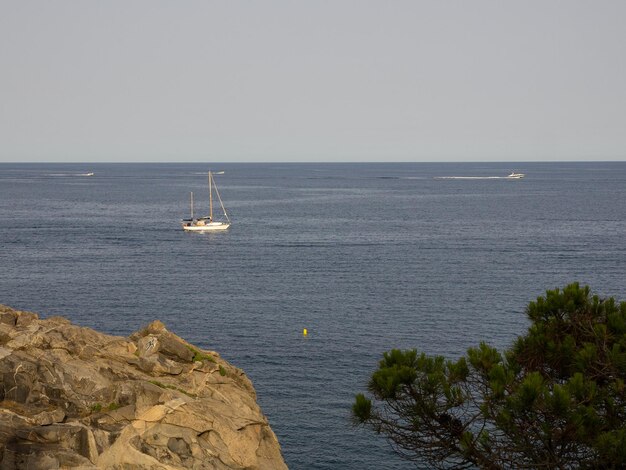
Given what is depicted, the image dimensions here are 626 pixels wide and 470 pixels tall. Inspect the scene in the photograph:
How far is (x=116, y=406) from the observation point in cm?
3019

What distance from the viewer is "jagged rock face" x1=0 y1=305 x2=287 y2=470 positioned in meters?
27.2

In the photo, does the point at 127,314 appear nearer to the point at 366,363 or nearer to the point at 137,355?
the point at 366,363

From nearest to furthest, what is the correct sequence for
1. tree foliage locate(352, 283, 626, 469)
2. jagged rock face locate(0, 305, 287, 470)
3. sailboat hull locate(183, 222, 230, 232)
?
tree foliage locate(352, 283, 626, 469), jagged rock face locate(0, 305, 287, 470), sailboat hull locate(183, 222, 230, 232)

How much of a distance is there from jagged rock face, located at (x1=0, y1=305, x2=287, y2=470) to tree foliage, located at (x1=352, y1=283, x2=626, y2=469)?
7258mm

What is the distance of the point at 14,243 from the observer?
14262 cm

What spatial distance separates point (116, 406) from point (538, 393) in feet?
50.7

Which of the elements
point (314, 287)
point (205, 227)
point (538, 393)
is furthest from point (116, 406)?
point (205, 227)

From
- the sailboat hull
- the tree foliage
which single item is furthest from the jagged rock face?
the sailboat hull

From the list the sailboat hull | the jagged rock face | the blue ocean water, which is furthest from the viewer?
the sailboat hull

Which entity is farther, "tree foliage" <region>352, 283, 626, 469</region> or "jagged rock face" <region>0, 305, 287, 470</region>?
"jagged rock face" <region>0, 305, 287, 470</region>

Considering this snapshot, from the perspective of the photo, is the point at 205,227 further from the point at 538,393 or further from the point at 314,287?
the point at 538,393

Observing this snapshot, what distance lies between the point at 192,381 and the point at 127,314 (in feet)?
176

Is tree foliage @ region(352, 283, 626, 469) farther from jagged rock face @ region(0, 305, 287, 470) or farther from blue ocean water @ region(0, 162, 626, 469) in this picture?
blue ocean water @ region(0, 162, 626, 469)

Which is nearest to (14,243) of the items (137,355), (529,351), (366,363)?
(366,363)
